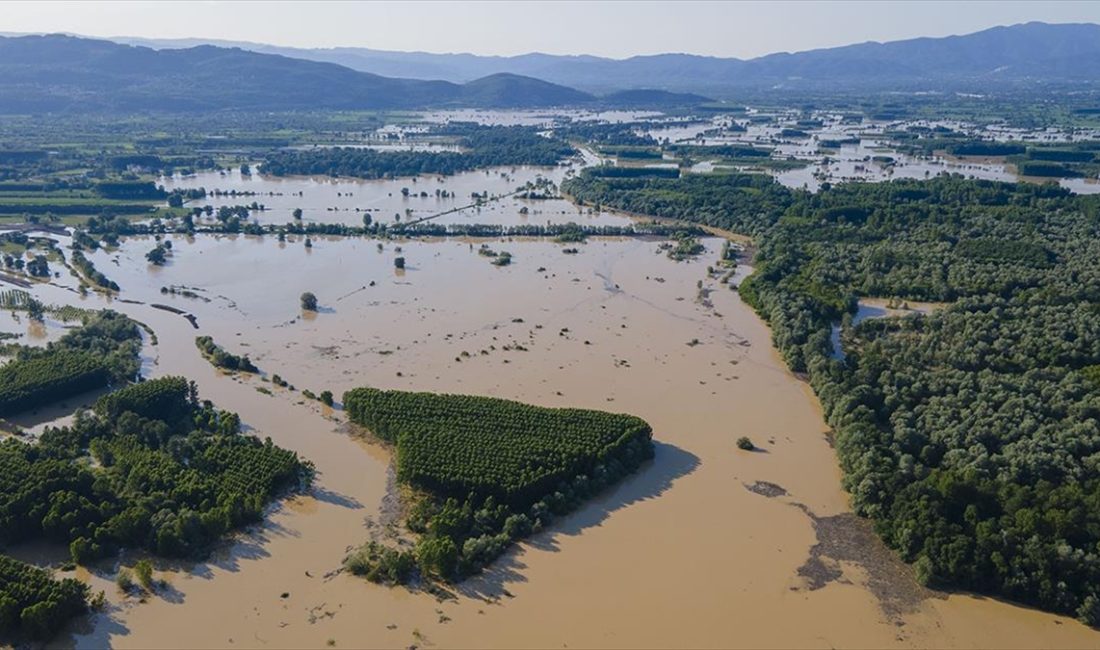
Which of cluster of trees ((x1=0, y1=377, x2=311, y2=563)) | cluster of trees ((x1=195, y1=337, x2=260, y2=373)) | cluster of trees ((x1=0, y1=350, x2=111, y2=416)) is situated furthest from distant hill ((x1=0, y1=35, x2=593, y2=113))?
cluster of trees ((x1=0, y1=377, x2=311, y2=563))

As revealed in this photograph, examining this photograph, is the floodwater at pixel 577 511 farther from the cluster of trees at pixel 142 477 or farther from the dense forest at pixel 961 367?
the dense forest at pixel 961 367

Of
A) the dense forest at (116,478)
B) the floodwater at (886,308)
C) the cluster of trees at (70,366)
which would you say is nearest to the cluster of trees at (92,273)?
the cluster of trees at (70,366)

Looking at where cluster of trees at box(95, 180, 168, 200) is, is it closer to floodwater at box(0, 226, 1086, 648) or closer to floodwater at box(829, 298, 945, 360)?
floodwater at box(0, 226, 1086, 648)

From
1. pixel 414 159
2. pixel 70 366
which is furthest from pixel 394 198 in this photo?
pixel 70 366

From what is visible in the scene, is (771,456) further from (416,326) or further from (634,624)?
(416,326)

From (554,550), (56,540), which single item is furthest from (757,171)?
(56,540)
